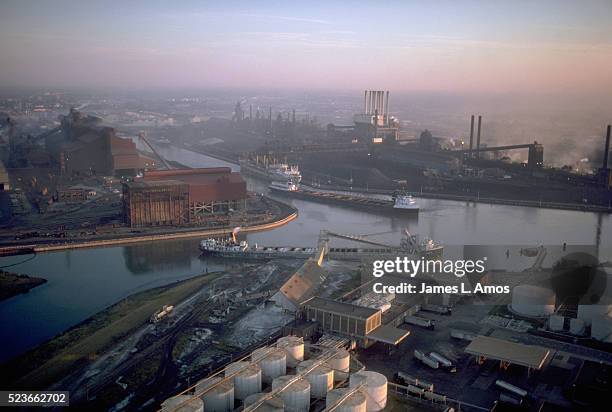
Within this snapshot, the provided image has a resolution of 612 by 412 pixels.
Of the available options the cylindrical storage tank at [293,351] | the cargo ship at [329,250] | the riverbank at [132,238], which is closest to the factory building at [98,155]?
the riverbank at [132,238]

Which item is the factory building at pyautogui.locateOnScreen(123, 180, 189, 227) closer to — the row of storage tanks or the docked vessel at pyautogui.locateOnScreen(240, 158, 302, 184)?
the docked vessel at pyautogui.locateOnScreen(240, 158, 302, 184)

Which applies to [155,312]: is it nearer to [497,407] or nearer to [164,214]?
[497,407]

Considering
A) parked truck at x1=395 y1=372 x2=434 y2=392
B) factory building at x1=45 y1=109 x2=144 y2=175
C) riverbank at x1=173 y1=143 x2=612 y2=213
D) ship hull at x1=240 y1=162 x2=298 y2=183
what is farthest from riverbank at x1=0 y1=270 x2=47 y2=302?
riverbank at x1=173 y1=143 x2=612 y2=213

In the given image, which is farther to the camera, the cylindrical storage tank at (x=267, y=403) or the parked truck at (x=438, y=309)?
the parked truck at (x=438, y=309)

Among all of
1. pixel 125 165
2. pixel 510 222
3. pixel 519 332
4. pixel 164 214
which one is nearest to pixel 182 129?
pixel 125 165

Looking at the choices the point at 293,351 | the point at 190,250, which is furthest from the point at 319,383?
the point at 190,250

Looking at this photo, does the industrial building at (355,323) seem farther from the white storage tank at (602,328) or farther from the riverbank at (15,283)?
the riverbank at (15,283)
